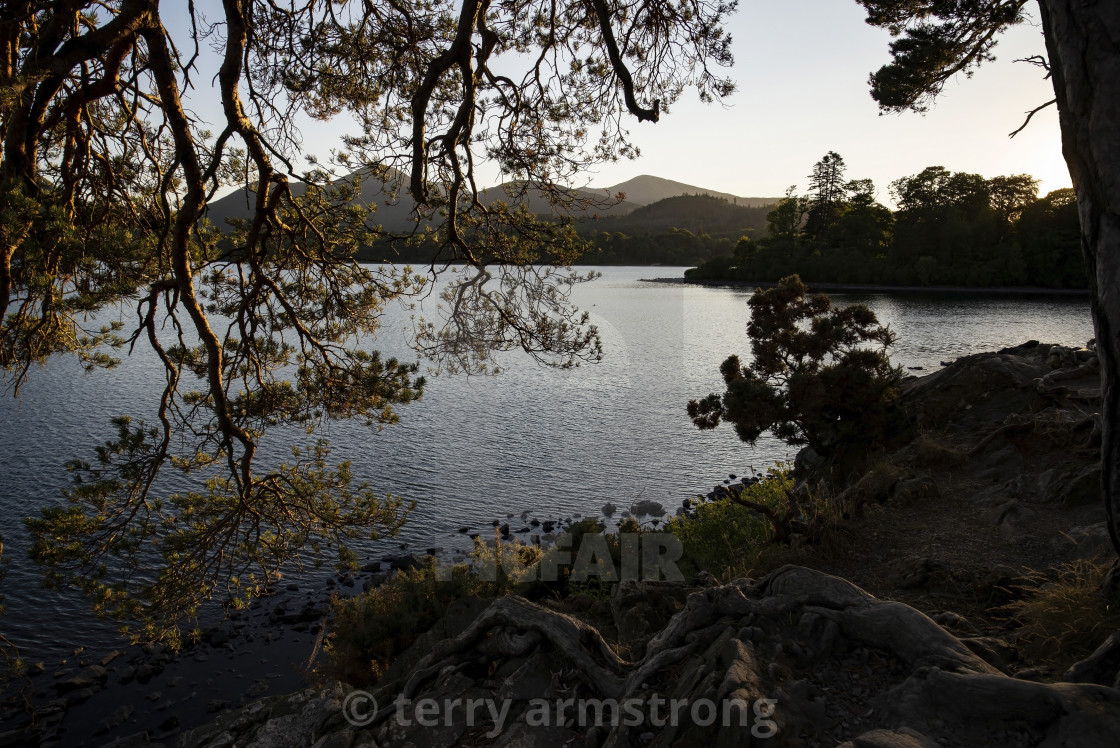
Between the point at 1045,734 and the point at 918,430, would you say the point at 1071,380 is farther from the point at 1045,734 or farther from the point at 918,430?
the point at 1045,734

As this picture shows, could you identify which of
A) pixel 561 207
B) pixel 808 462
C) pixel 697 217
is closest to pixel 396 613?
pixel 561 207

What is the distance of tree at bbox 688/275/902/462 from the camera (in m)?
11.9

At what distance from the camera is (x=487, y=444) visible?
67.1 feet

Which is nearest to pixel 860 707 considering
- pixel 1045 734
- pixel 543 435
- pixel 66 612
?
pixel 1045 734

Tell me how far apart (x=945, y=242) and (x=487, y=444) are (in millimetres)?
68078

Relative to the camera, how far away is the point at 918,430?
39.0 feet

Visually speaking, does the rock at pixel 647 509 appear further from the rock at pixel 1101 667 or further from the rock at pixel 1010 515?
the rock at pixel 1101 667

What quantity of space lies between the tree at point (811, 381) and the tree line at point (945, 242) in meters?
65.4

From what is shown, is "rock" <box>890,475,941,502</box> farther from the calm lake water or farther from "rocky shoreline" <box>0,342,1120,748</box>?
the calm lake water

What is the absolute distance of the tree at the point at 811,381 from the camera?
39.1 ft

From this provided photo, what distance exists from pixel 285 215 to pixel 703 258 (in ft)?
367

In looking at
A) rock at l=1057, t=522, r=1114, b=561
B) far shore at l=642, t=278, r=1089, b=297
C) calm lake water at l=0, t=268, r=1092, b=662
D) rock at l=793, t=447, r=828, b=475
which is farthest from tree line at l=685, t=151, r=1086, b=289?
rock at l=1057, t=522, r=1114, b=561

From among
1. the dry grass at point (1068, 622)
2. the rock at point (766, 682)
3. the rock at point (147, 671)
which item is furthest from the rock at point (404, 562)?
the dry grass at point (1068, 622)

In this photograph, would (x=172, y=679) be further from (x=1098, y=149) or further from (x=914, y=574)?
(x=1098, y=149)
